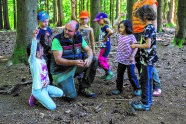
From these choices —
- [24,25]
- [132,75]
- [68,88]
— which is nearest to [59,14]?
A: [24,25]

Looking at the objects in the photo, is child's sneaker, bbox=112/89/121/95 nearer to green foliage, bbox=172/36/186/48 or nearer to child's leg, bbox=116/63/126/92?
child's leg, bbox=116/63/126/92

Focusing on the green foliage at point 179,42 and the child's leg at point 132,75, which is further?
the green foliage at point 179,42

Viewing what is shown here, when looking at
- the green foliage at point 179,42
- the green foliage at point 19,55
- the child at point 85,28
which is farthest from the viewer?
the green foliage at point 179,42

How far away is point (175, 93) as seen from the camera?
5.33 m

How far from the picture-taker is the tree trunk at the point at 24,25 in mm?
6934

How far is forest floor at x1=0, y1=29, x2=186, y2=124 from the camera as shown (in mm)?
4043

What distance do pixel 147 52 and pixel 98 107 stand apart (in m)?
1.30

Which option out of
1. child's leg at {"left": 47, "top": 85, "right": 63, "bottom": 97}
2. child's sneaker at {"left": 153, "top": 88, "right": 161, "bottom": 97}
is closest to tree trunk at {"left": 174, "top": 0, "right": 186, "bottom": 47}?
child's sneaker at {"left": 153, "top": 88, "right": 161, "bottom": 97}

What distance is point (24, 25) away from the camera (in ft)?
22.9

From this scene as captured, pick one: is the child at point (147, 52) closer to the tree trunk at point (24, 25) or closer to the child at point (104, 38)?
the child at point (104, 38)

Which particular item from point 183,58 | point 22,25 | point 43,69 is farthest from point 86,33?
point 183,58

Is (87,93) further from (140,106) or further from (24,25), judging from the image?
(24,25)

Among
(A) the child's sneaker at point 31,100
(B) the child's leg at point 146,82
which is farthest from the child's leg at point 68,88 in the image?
(B) the child's leg at point 146,82

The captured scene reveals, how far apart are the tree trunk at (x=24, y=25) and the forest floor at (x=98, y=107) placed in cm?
79
